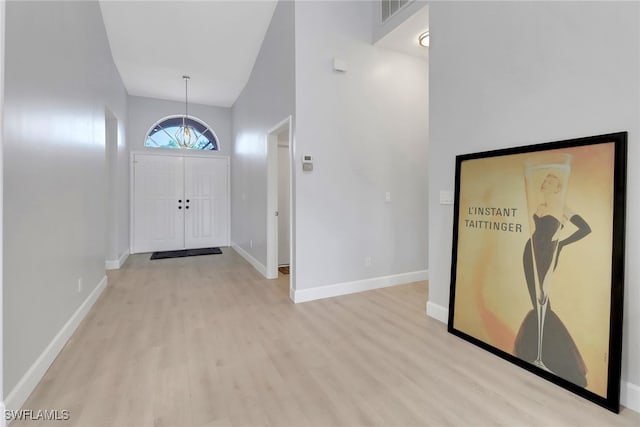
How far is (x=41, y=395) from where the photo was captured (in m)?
1.72

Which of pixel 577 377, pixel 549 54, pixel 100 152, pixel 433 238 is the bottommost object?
pixel 577 377

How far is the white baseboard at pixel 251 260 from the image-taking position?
4428 mm

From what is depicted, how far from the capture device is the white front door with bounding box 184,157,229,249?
6.69 metres

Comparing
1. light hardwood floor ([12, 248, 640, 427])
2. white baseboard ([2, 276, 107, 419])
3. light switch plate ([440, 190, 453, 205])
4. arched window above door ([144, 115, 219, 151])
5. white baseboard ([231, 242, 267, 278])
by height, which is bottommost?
light hardwood floor ([12, 248, 640, 427])

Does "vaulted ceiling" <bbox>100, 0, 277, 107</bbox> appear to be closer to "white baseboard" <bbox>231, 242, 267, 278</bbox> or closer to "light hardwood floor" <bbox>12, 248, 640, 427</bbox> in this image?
"white baseboard" <bbox>231, 242, 267, 278</bbox>

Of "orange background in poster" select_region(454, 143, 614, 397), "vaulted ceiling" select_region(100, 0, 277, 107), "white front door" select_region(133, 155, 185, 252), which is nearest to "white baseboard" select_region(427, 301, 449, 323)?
"orange background in poster" select_region(454, 143, 614, 397)

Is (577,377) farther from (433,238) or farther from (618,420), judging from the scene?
(433,238)

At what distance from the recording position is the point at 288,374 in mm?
1925

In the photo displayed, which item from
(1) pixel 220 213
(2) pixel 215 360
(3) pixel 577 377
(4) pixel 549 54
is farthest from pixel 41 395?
(1) pixel 220 213

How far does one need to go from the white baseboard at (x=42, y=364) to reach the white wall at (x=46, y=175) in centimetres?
2

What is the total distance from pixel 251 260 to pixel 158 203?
280cm

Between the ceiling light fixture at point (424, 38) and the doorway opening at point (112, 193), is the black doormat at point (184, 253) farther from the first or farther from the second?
the ceiling light fixture at point (424, 38)

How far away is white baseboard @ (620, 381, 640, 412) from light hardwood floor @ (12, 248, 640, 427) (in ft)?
0.12

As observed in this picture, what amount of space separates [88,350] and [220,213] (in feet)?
16.1
